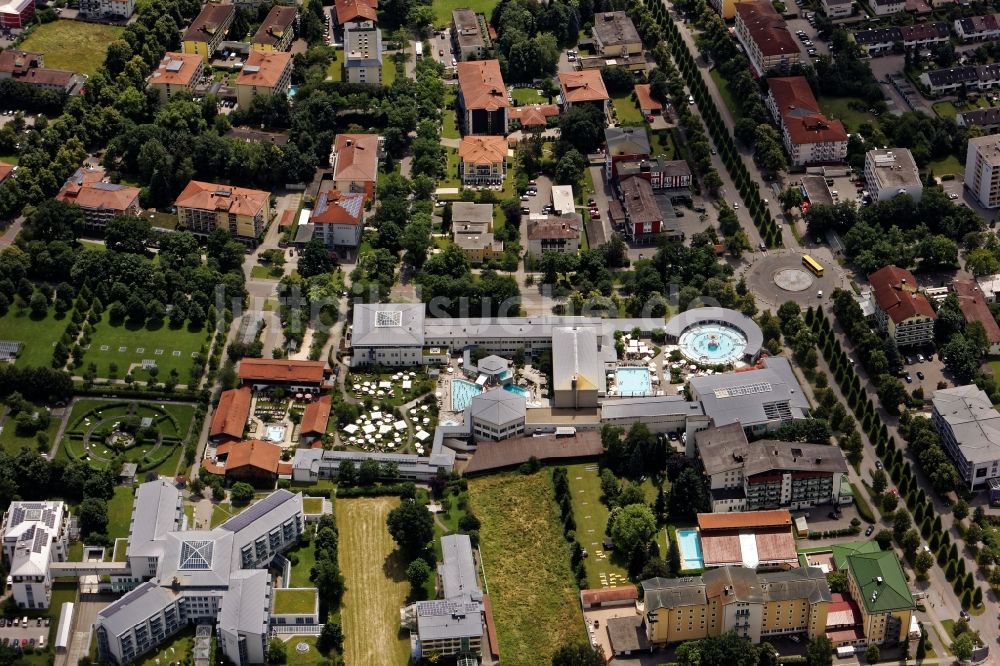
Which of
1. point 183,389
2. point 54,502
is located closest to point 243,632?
point 54,502

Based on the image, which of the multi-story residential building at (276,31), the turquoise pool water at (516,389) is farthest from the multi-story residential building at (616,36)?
the turquoise pool water at (516,389)

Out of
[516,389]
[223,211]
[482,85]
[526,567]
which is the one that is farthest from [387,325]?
[482,85]

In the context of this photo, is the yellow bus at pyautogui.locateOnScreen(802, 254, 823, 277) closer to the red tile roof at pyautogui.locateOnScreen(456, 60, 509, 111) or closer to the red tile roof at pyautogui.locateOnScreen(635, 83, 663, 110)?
the red tile roof at pyautogui.locateOnScreen(635, 83, 663, 110)

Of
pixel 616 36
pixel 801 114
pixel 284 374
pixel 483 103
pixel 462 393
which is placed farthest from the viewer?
pixel 616 36

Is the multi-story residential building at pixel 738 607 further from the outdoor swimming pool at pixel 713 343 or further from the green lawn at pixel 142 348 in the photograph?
the green lawn at pixel 142 348

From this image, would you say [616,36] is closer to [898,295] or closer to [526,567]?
[898,295]

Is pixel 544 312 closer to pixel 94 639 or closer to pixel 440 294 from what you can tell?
pixel 440 294
